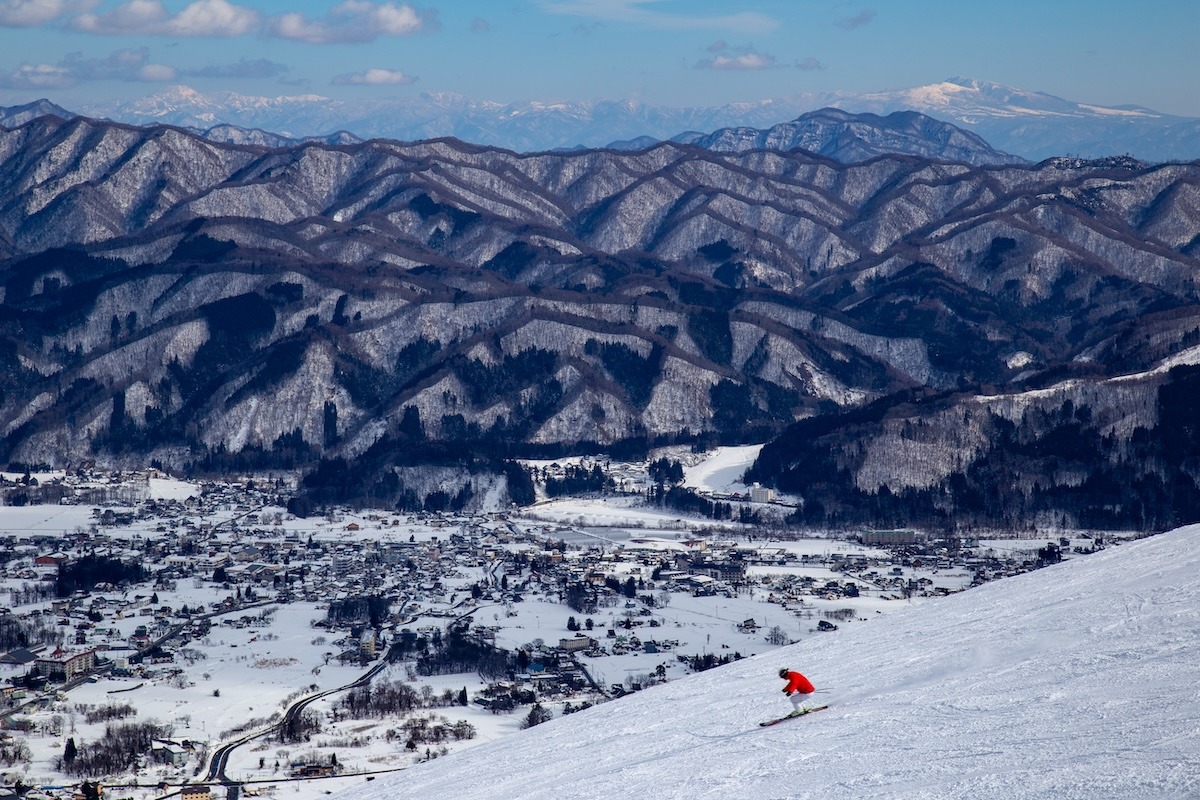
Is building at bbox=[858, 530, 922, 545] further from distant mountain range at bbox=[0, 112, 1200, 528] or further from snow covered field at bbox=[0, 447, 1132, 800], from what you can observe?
distant mountain range at bbox=[0, 112, 1200, 528]

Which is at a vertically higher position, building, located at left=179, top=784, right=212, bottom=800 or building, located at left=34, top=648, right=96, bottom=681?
building, located at left=179, top=784, right=212, bottom=800

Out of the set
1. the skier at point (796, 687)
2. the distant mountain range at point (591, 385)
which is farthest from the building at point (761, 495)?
the skier at point (796, 687)

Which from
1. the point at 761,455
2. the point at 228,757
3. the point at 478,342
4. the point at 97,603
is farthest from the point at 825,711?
the point at 478,342

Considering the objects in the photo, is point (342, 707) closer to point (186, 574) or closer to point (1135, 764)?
point (186, 574)

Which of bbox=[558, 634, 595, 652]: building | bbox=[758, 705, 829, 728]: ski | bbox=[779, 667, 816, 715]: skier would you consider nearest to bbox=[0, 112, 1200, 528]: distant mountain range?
bbox=[558, 634, 595, 652]: building

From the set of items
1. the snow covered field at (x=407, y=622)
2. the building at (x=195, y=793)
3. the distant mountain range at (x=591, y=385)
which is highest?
the distant mountain range at (x=591, y=385)

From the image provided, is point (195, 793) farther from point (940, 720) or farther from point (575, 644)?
point (940, 720)

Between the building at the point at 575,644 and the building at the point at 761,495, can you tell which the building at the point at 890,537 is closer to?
the building at the point at 761,495

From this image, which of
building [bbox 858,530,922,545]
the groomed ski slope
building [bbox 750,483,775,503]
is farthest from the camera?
building [bbox 750,483,775,503]

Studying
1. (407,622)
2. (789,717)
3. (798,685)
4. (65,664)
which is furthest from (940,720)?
(407,622)

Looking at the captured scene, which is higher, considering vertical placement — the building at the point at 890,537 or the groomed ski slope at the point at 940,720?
the groomed ski slope at the point at 940,720
